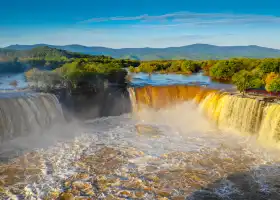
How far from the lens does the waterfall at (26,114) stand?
14.4m

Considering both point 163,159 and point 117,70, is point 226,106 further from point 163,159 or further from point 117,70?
point 117,70

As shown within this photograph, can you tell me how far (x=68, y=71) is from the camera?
22.0m

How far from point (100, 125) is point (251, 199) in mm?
11361

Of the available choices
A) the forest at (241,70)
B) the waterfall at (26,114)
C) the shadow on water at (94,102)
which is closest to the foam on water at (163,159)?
the waterfall at (26,114)

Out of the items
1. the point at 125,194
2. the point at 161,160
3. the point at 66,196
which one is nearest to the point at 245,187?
the point at 161,160

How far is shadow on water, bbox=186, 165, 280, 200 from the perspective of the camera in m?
9.49

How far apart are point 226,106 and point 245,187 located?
835 centimetres

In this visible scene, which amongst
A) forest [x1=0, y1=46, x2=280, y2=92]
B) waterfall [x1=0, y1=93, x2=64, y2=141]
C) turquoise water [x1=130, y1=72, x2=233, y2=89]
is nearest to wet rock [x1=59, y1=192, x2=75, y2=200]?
waterfall [x1=0, y1=93, x2=64, y2=141]

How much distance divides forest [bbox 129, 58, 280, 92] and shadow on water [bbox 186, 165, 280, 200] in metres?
8.82

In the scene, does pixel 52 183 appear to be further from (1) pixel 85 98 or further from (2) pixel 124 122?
(1) pixel 85 98

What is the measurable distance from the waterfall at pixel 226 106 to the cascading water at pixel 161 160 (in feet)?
0.19

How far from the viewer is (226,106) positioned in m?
A: 17.9

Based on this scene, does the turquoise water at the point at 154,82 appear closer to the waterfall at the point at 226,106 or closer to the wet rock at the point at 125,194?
the waterfall at the point at 226,106

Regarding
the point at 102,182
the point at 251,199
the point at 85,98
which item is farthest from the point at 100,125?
the point at 251,199
